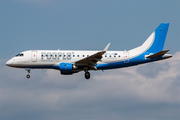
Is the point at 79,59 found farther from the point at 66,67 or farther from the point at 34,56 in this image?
the point at 34,56

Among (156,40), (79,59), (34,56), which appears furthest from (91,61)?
(156,40)

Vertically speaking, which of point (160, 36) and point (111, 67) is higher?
point (160, 36)

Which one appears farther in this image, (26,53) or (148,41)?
(148,41)

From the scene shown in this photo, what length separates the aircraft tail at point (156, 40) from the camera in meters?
58.3

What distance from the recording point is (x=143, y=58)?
186 feet

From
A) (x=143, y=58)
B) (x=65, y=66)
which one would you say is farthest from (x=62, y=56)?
(x=143, y=58)

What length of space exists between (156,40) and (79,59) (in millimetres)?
13877

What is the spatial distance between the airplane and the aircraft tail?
2.66ft

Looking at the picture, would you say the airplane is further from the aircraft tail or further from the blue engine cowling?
the aircraft tail

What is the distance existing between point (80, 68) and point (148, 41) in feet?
42.6

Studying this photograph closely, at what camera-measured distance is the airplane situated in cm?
5397

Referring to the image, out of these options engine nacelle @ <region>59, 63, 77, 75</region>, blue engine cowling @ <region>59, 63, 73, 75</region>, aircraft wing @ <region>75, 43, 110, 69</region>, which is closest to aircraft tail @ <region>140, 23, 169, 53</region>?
aircraft wing @ <region>75, 43, 110, 69</region>

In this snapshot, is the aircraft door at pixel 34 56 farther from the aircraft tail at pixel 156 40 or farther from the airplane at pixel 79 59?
the aircraft tail at pixel 156 40

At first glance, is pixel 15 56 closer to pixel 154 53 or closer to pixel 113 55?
pixel 113 55
